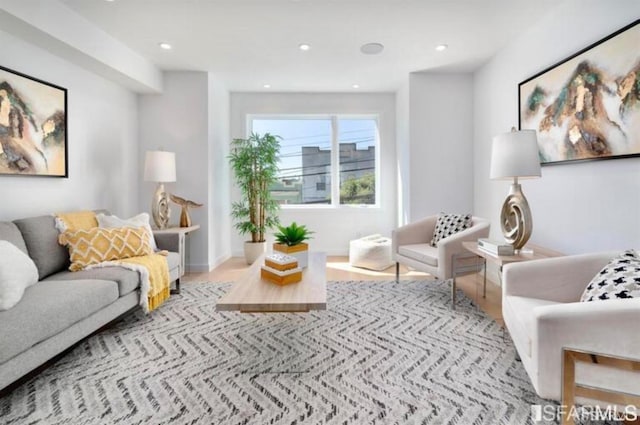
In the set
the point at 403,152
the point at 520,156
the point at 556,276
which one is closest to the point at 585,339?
the point at 556,276

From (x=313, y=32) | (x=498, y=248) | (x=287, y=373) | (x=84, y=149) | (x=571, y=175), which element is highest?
(x=313, y=32)

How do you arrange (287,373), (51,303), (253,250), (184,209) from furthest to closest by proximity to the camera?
(253,250)
(184,209)
(287,373)
(51,303)

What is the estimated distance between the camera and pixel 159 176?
11.9 feet

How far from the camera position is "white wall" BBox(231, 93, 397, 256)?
5.05 meters

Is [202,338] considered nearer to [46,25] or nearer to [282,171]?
[46,25]

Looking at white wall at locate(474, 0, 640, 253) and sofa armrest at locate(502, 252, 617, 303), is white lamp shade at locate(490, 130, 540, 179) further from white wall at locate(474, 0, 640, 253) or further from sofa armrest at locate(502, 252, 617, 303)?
sofa armrest at locate(502, 252, 617, 303)

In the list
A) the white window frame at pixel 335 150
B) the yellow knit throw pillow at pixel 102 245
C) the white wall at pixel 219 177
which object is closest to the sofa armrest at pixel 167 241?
the yellow knit throw pillow at pixel 102 245

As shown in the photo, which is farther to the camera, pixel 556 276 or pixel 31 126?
pixel 31 126

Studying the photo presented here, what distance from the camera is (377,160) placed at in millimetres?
5215

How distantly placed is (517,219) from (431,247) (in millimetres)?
1146

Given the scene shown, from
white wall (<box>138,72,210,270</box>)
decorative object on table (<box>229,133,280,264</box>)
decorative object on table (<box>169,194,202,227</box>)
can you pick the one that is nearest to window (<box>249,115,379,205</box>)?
decorative object on table (<box>229,133,280,264</box>)

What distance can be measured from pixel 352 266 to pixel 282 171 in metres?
1.94

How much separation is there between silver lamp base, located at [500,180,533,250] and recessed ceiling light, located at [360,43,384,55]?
2.00m

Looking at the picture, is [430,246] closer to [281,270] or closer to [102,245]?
[281,270]
